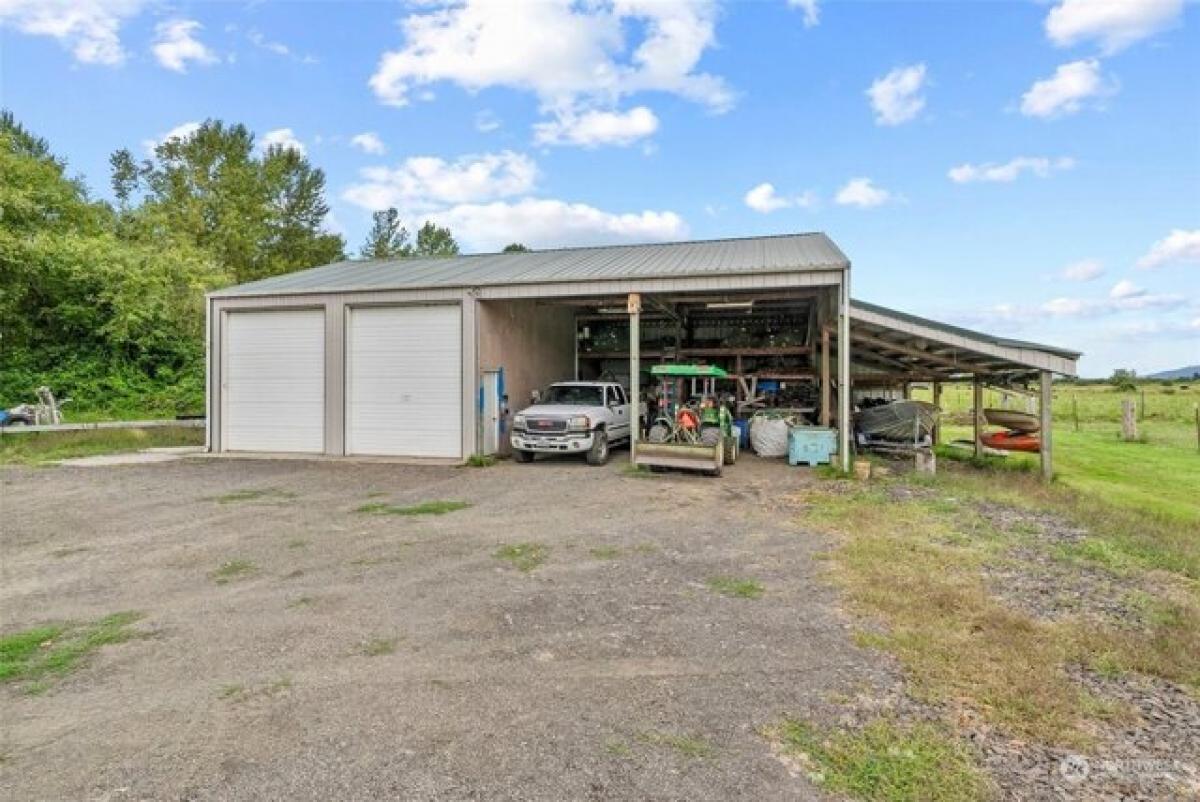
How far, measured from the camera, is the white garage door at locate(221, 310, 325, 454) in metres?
14.7

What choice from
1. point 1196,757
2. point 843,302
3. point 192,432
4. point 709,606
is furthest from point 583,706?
point 192,432

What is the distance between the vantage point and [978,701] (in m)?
3.35

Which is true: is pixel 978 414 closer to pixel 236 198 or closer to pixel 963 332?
pixel 963 332

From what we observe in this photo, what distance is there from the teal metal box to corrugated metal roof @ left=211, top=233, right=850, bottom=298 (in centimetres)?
333

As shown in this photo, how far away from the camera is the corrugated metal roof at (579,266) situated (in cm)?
1270

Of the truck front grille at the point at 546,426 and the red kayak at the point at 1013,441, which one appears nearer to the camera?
the truck front grille at the point at 546,426

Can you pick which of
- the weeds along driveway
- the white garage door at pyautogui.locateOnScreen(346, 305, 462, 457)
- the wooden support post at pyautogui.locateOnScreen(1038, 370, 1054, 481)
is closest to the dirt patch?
the weeds along driveway

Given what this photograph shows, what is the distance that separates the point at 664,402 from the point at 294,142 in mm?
34729

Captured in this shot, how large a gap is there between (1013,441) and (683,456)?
898cm

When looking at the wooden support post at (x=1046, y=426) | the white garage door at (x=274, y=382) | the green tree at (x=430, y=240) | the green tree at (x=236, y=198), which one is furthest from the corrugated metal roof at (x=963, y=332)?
the green tree at (x=430, y=240)

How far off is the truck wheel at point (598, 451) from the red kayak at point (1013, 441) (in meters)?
9.60

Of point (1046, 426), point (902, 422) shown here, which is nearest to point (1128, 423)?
point (902, 422)

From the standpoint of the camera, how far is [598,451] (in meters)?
13.0

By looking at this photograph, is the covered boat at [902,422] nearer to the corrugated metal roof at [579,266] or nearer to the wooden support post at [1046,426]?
the wooden support post at [1046,426]
